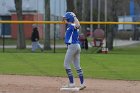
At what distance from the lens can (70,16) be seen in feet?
42.2

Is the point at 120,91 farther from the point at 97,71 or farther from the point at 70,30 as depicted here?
the point at 97,71

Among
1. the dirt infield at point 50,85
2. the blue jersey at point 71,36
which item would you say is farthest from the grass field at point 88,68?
the blue jersey at point 71,36

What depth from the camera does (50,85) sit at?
14.1m

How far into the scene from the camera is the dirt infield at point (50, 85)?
12961 mm

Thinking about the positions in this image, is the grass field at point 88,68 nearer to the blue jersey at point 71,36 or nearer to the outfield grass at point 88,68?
the outfield grass at point 88,68

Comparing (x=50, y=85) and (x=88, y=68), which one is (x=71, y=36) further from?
(x=88, y=68)

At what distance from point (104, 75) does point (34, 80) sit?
2786mm

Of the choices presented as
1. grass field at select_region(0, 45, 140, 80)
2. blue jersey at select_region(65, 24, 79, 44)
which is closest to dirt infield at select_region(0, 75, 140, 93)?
grass field at select_region(0, 45, 140, 80)

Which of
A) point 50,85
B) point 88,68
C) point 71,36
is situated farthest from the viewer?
point 88,68

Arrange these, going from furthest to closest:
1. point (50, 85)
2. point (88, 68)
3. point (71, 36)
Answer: point (88, 68), point (50, 85), point (71, 36)

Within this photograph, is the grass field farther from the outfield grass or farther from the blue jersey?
the blue jersey

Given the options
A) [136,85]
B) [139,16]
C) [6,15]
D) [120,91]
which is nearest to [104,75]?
[136,85]

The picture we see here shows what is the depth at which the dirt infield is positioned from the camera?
42.5ft

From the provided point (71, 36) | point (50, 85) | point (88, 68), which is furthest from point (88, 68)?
point (71, 36)
